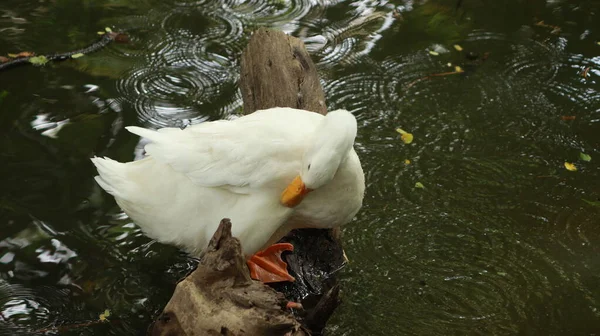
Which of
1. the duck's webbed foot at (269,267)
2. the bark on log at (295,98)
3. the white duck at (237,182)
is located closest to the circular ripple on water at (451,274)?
the bark on log at (295,98)

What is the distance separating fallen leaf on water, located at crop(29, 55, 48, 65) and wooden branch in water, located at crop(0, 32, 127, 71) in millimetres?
12

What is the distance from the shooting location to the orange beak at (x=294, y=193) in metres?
2.70

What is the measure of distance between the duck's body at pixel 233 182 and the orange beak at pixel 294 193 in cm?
Answer: 6

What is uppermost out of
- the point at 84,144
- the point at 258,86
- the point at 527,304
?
the point at 258,86

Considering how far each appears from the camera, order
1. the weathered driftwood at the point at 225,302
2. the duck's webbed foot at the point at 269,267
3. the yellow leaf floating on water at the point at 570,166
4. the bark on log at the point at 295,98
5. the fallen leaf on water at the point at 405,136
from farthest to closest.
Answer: the fallen leaf on water at the point at 405,136, the yellow leaf floating on water at the point at 570,166, the bark on log at the point at 295,98, the duck's webbed foot at the point at 269,267, the weathered driftwood at the point at 225,302

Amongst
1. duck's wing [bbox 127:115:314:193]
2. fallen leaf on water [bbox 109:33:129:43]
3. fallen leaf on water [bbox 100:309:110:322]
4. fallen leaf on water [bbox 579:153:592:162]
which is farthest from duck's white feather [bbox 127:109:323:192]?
fallen leaf on water [bbox 109:33:129:43]

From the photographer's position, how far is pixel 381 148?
4141 millimetres

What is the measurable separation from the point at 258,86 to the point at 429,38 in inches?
79.8

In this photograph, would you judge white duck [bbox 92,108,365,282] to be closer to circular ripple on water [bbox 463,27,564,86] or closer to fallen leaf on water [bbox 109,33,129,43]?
fallen leaf on water [bbox 109,33,129,43]

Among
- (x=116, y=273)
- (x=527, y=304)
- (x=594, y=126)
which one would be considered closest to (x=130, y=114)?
(x=116, y=273)

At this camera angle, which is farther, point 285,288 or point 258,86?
point 258,86

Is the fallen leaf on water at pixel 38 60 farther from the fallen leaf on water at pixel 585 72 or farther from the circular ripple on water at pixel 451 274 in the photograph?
the fallen leaf on water at pixel 585 72

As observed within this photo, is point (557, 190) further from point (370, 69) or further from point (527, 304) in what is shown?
point (370, 69)

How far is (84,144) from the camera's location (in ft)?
13.0
